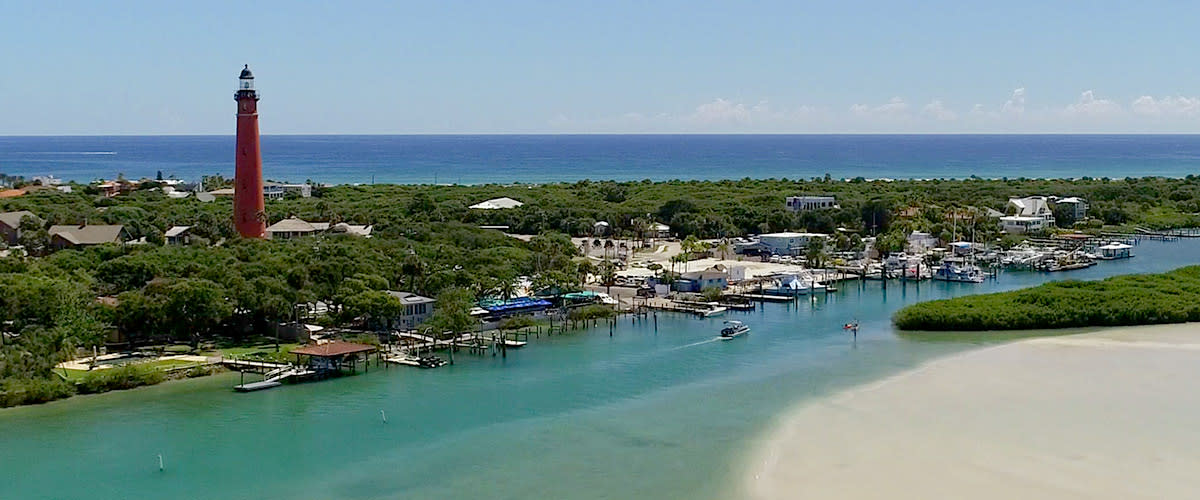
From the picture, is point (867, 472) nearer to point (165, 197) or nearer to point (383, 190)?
point (165, 197)

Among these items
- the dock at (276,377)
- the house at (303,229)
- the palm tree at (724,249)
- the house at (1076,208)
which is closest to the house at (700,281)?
the palm tree at (724,249)

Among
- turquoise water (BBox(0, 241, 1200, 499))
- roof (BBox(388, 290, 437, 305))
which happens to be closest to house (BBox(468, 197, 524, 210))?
roof (BBox(388, 290, 437, 305))

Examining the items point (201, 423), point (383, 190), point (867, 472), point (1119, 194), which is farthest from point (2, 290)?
point (1119, 194)

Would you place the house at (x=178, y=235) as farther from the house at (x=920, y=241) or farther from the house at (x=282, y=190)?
the house at (x=920, y=241)

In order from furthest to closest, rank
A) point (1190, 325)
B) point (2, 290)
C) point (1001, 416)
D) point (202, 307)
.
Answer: point (1190, 325) < point (202, 307) < point (2, 290) < point (1001, 416)

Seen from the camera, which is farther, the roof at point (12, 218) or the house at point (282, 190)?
the house at point (282, 190)

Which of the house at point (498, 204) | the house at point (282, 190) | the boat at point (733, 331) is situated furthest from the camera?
the house at point (282, 190)

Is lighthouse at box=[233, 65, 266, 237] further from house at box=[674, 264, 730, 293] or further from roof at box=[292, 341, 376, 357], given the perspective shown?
house at box=[674, 264, 730, 293]
